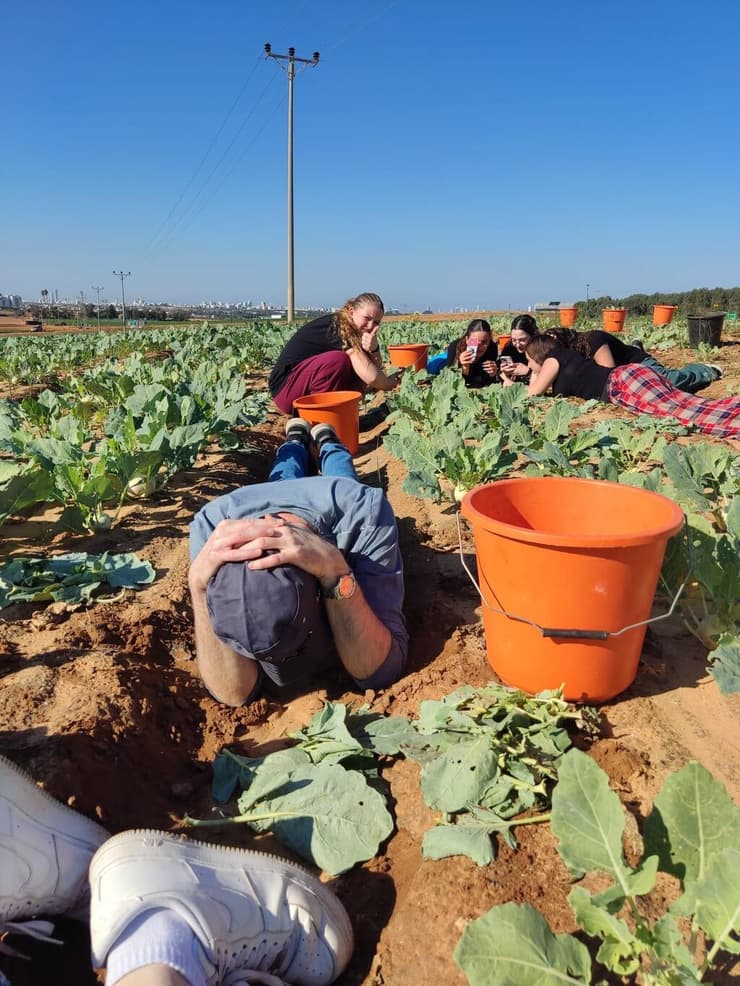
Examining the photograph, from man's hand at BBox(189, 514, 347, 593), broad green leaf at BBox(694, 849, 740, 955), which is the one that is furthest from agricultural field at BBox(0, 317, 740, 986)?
man's hand at BBox(189, 514, 347, 593)

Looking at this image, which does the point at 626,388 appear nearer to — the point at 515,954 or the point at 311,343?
the point at 311,343

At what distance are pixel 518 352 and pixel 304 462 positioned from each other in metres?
4.86

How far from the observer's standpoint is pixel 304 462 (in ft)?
13.0

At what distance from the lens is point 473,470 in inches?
148

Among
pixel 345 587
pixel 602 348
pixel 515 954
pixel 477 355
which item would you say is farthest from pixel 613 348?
pixel 515 954

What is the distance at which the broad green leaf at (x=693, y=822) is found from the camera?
3.92ft

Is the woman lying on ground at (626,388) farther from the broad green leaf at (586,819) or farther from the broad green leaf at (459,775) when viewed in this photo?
the broad green leaf at (586,819)

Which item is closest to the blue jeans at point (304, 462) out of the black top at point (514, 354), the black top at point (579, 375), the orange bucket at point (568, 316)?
the black top at point (579, 375)

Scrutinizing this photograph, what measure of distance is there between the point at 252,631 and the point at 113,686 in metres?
0.73

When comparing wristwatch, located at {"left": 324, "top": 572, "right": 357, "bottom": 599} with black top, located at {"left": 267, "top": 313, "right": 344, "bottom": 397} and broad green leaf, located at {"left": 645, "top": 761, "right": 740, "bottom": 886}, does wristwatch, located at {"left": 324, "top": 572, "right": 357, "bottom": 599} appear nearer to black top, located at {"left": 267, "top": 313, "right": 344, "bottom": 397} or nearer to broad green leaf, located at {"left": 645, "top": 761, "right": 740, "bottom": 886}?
broad green leaf, located at {"left": 645, "top": 761, "right": 740, "bottom": 886}

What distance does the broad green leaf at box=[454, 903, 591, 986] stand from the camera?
3.57ft

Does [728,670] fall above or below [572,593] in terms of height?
below

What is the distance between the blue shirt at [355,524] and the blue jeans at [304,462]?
102cm

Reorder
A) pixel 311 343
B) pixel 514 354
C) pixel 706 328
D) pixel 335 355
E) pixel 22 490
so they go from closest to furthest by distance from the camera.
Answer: pixel 22 490
pixel 335 355
pixel 311 343
pixel 514 354
pixel 706 328
